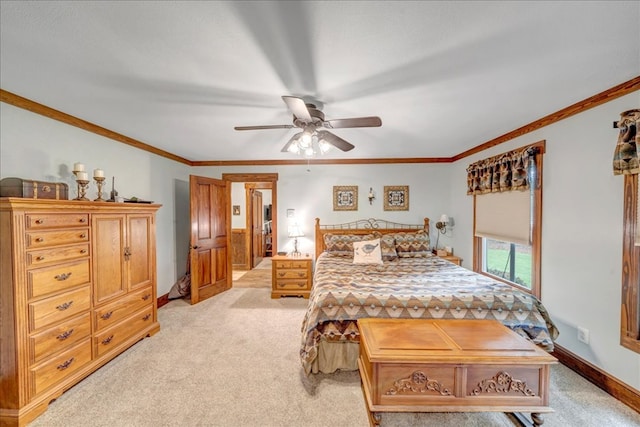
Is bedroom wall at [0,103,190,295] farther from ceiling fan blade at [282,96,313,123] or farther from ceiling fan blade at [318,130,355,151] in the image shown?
ceiling fan blade at [318,130,355,151]

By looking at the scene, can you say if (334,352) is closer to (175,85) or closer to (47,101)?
(175,85)

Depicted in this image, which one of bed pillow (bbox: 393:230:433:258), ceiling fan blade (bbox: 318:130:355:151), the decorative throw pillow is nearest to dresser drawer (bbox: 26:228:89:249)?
ceiling fan blade (bbox: 318:130:355:151)

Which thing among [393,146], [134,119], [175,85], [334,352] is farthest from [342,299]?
[134,119]

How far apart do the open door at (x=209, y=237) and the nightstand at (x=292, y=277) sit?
3.43ft

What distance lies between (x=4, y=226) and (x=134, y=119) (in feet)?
4.81

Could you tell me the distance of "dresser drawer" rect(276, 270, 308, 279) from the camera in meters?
4.28

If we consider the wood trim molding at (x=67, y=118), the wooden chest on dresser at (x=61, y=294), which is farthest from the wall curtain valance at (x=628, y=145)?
the wood trim molding at (x=67, y=118)

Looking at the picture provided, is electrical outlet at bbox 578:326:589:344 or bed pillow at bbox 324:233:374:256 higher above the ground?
bed pillow at bbox 324:233:374:256

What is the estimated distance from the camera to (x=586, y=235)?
2.29 metres

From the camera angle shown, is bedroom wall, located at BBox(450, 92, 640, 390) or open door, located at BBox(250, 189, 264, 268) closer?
bedroom wall, located at BBox(450, 92, 640, 390)

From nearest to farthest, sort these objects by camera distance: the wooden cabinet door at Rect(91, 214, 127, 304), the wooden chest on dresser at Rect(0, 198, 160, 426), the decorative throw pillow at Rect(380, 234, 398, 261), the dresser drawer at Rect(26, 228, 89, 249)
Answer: the wooden chest on dresser at Rect(0, 198, 160, 426) < the dresser drawer at Rect(26, 228, 89, 249) < the wooden cabinet door at Rect(91, 214, 127, 304) < the decorative throw pillow at Rect(380, 234, 398, 261)

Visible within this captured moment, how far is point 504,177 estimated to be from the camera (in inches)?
126

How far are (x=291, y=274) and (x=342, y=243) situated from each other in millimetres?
1025

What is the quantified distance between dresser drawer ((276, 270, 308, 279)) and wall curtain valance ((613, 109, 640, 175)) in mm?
3752
